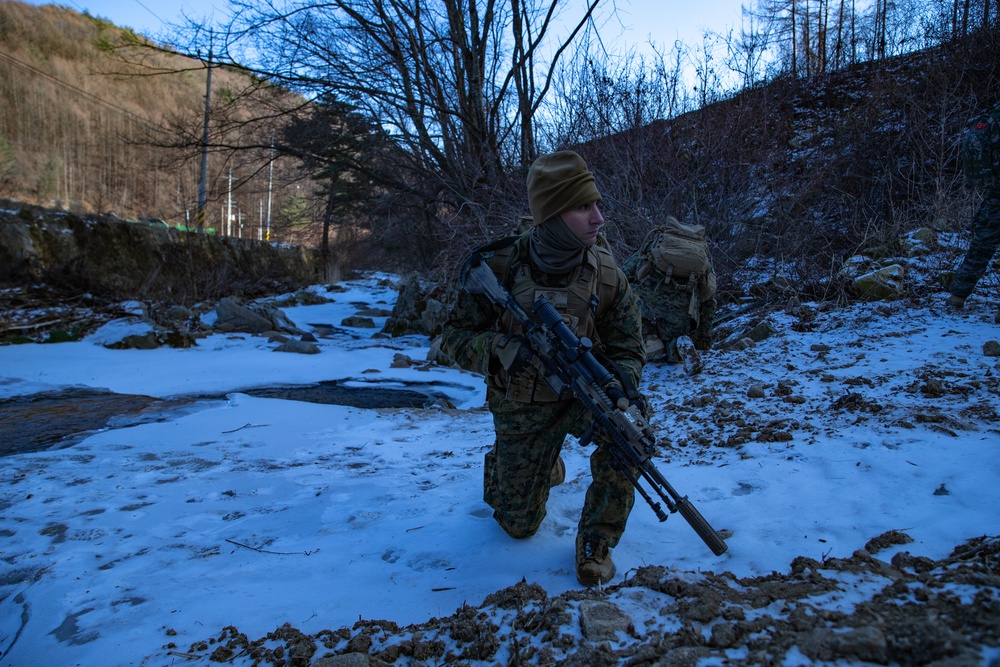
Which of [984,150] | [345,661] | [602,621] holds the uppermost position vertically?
[984,150]

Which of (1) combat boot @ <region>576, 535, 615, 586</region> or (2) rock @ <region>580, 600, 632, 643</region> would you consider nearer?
(2) rock @ <region>580, 600, 632, 643</region>

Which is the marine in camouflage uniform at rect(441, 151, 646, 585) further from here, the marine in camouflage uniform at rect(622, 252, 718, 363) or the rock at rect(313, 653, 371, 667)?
the marine in camouflage uniform at rect(622, 252, 718, 363)

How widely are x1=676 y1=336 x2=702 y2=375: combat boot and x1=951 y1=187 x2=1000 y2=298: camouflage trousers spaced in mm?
2116

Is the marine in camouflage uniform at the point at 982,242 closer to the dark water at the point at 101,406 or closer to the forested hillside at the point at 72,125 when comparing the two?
the dark water at the point at 101,406

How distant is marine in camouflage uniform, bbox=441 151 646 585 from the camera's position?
1.97 meters

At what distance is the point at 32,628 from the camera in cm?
169

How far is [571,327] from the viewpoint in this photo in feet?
6.72

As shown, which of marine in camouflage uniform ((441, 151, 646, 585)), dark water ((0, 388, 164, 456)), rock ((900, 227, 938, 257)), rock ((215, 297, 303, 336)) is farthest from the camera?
rock ((215, 297, 303, 336))

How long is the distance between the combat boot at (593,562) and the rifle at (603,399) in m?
0.27

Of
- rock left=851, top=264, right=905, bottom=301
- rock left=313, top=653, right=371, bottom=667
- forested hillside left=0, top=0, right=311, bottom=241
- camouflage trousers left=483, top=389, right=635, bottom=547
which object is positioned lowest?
rock left=313, top=653, right=371, bottom=667

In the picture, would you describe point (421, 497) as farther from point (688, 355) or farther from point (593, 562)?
point (688, 355)

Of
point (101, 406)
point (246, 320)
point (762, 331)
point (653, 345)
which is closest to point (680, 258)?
point (653, 345)

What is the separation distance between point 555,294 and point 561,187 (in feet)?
1.29

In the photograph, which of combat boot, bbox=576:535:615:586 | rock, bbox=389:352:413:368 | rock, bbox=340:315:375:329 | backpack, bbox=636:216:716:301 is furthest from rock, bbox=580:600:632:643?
rock, bbox=340:315:375:329
